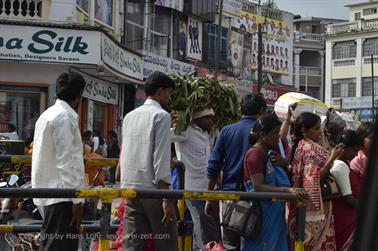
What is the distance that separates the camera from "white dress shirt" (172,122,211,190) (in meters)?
7.39

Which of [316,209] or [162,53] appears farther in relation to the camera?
[162,53]

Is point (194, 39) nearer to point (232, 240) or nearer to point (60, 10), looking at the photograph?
point (60, 10)

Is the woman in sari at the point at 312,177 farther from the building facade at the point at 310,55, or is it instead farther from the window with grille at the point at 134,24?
the building facade at the point at 310,55

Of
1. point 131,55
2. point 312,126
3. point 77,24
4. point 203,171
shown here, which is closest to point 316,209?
point 312,126

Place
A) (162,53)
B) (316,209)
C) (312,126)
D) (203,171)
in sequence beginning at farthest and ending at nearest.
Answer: (162,53) < (203,171) < (312,126) < (316,209)

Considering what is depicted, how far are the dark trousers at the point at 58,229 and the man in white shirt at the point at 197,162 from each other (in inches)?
88.7

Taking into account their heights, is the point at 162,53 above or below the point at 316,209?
above

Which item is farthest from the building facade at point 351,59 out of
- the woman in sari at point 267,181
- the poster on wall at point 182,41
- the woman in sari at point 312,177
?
the woman in sari at point 267,181

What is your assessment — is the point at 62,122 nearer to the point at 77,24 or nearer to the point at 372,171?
the point at 372,171

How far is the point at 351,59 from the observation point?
229ft

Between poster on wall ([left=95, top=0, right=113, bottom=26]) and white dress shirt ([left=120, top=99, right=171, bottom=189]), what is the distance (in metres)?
19.8

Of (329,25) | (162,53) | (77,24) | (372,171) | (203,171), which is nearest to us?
(372,171)

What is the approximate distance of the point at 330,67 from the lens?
72125 millimetres

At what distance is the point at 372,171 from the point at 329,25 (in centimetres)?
7210
